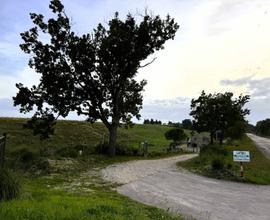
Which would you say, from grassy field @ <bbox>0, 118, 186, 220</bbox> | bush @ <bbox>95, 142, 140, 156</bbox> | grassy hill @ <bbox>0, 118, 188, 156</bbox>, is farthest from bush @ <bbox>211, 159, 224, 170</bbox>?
grassy hill @ <bbox>0, 118, 188, 156</bbox>

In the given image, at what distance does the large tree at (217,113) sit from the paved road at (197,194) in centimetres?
4149

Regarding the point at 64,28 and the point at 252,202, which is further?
the point at 64,28

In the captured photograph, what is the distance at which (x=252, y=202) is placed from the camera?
16.5 m

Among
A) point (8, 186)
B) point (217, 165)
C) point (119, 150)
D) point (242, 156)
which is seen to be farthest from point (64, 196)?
point (119, 150)

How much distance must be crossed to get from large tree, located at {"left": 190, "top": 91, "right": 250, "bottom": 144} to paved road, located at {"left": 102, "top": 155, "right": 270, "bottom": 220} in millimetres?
41494

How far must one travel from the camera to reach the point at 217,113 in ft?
219

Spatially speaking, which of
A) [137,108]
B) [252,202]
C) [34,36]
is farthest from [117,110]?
[252,202]

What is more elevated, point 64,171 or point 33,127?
point 33,127

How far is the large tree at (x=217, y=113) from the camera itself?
217 ft

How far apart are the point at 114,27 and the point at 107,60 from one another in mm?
2909

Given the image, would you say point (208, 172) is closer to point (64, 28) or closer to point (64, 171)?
point (64, 171)

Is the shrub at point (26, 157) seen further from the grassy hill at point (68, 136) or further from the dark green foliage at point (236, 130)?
the dark green foliage at point (236, 130)

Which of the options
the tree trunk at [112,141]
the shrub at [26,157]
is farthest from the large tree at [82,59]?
the shrub at [26,157]

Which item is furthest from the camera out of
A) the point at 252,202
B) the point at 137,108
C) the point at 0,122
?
the point at 0,122
